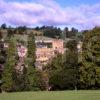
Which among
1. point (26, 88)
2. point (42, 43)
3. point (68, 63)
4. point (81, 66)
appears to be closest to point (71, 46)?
point (68, 63)

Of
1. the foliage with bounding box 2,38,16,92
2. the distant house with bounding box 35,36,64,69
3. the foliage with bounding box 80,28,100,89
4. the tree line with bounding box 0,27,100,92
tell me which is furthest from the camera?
the distant house with bounding box 35,36,64,69

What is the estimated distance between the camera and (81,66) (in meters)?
47.0

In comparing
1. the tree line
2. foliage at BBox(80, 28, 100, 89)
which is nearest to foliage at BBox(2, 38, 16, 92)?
the tree line

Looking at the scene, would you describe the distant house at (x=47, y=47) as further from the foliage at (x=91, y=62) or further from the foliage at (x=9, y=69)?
the foliage at (x=91, y=62)

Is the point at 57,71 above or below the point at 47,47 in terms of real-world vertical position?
below

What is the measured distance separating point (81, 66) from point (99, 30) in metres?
4.87

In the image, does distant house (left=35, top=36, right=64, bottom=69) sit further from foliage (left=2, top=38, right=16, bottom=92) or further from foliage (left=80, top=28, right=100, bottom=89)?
foliage (left=80, top=28, right=100, bottom=89)

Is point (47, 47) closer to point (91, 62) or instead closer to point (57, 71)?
point (57, 71)

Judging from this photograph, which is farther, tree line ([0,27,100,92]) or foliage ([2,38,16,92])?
foliage ([2,38,16,92])

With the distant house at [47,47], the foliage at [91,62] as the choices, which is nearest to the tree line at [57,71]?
the foliage at [91,62]

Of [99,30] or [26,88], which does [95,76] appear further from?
[26,88]

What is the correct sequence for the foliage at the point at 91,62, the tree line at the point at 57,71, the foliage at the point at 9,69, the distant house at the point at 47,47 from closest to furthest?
the foliage at the point at 91,62 → the tree line at the point at 57,71 → the foliage at the point at 9,69 → the distant house at the point at 47,47

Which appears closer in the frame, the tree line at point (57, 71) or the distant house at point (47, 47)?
the tree line at point (57, 71)

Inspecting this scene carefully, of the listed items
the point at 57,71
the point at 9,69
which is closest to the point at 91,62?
the point at 57,71
